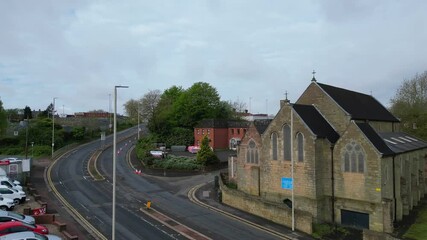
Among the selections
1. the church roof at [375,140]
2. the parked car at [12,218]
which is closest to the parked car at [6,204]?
the parked car at [12,218]

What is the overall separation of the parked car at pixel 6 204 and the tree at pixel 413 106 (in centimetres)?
5912

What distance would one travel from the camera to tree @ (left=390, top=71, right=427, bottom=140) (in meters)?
61.0

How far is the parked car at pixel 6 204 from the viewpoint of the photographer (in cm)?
3127

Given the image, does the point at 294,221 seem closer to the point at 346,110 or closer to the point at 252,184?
the point at 252,184

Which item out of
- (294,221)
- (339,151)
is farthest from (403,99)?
(294,221)

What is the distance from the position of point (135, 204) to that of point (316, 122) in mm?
20005

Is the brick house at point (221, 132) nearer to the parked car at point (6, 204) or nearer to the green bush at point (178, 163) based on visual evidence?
the green bush at point (178, 163)

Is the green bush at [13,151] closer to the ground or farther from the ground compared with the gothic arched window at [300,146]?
closer to the ground

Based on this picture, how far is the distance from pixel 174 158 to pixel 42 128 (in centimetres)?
4058

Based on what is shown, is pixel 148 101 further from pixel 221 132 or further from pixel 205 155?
pixel 205 155

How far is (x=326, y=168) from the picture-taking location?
3528 centimetres

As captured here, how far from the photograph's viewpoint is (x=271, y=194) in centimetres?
3828

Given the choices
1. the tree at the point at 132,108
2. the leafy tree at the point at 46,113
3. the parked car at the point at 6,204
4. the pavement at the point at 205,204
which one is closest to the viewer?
the pavement at the point at 205,204

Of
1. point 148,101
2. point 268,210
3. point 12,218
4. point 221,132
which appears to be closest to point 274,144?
point 268,210
